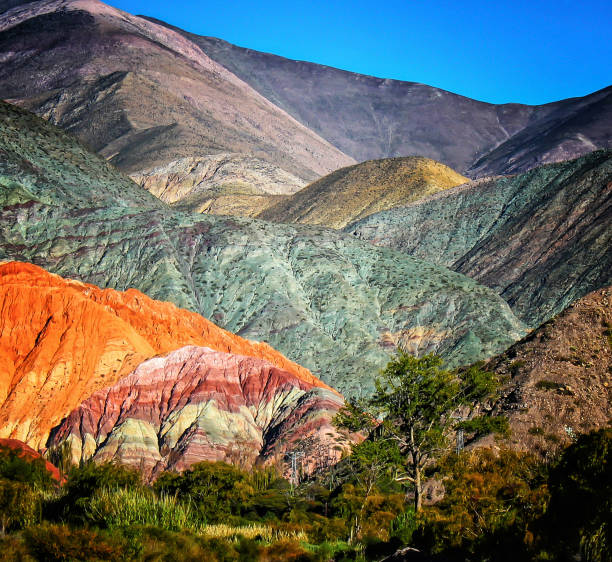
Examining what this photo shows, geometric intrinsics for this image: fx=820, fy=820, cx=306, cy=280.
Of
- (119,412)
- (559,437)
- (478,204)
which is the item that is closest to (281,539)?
(559,437)

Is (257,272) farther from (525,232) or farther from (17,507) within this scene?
(17,507)

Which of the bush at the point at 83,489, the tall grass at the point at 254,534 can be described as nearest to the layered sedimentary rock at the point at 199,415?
the bush at the point at 83,489

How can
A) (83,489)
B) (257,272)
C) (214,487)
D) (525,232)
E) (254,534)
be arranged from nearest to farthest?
(254,534)
(83,489)
(214,487)
(257,272)
(525,232)

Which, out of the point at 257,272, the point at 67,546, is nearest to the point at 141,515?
the point at 67,546

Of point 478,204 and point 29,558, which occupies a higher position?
point 478,204

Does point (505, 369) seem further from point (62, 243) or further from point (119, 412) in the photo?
point (62, 243)

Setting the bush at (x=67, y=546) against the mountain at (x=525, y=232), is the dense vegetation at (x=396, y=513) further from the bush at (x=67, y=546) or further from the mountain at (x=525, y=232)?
the mountain at (x=525, y=232)
